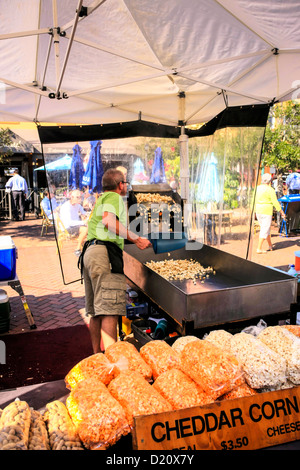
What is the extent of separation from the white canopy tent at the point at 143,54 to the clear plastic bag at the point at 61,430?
2625 mm

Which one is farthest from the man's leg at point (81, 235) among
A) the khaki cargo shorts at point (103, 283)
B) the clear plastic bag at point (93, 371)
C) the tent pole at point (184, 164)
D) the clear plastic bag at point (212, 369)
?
the clear plastic bag at point (212, 369)

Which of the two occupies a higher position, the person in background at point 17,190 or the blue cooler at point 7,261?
the person in background at point 17,190

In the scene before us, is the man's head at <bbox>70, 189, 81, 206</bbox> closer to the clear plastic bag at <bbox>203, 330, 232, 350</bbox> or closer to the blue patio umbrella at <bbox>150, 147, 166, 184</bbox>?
the blue patio umbrella at <bbox>150, 147, 166, 184</bbox>

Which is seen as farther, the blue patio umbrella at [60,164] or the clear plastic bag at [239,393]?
the blue patio umbrella at [60,164]

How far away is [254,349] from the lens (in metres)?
1.91

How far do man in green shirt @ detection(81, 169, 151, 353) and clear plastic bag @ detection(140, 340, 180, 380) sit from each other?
5.55ft

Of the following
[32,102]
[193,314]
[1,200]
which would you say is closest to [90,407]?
[193,314]

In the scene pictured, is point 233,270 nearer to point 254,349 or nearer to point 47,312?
point 254,349

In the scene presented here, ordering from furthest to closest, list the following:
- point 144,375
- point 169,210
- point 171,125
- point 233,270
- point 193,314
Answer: point 171,125, point 169,210, point 233,270, point 193,314, point 144,375

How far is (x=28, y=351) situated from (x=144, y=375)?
10.0ft

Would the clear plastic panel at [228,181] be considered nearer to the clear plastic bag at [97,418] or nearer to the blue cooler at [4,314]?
the blue cooler at [4,314]

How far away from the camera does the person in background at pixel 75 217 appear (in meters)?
5.87

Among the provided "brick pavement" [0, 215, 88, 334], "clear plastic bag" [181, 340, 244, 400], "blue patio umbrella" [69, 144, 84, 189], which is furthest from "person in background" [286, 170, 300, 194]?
"clear plastic bag" [181, 340, 244, 400]

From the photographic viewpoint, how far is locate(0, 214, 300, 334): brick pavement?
552 cm
